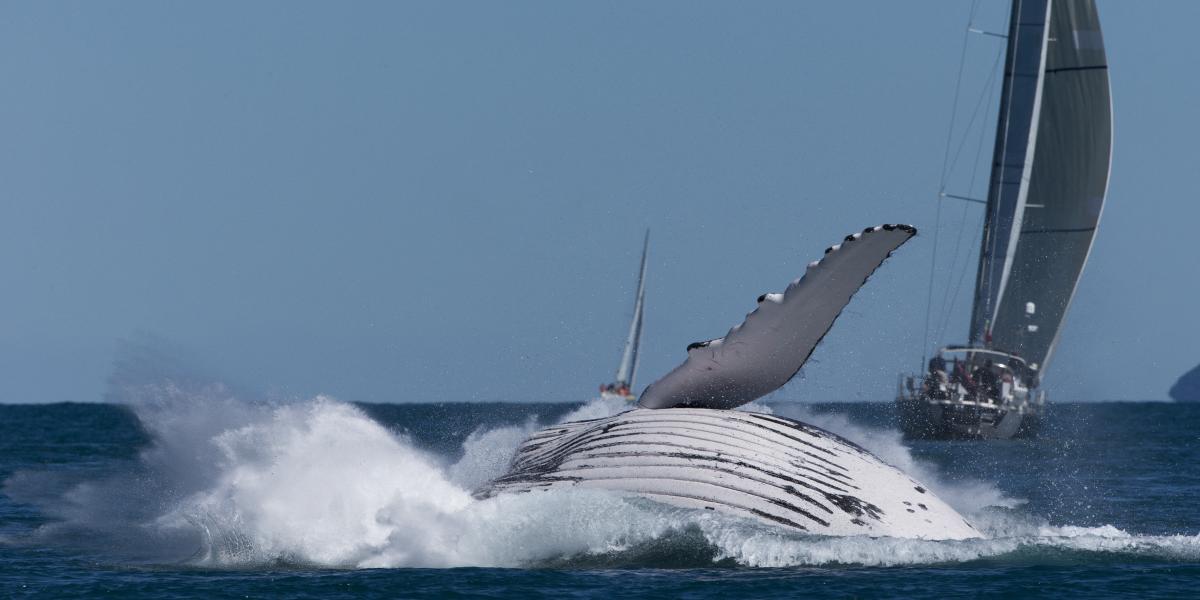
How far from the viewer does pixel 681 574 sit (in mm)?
13398

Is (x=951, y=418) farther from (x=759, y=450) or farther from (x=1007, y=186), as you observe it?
(x=759, y=450)

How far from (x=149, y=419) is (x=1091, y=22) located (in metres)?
41.7

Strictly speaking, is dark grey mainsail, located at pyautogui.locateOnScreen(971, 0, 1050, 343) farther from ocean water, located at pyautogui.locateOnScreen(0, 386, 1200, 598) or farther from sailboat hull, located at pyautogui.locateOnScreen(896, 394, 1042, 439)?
ocean water, located at pyautogui.locateOnScreen(0, 386, 1200, 598)

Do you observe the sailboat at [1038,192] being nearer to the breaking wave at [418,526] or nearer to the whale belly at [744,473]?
the breaking wave at [418,526]

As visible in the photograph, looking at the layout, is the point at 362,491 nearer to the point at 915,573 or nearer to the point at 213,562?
the point at 213,562

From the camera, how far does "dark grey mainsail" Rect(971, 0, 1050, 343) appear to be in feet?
173

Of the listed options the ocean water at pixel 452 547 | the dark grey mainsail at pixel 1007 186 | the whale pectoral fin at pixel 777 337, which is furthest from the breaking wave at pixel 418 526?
the dark grey mainsail at pixel 1007 186

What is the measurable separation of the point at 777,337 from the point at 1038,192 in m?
42.4

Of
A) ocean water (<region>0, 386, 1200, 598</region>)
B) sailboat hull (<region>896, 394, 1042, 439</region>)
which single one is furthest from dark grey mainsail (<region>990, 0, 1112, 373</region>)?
ocean water (<region>0, 386, 1200, 598</region>)

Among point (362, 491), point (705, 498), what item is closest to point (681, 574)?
point (705, 498)

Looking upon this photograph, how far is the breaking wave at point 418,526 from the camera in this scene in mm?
13203

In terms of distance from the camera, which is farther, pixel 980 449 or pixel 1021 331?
pixel 1021 331

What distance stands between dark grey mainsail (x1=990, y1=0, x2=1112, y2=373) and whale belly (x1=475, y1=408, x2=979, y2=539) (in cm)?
4074

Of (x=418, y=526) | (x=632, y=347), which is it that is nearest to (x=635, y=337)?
(x=632, y=347)
